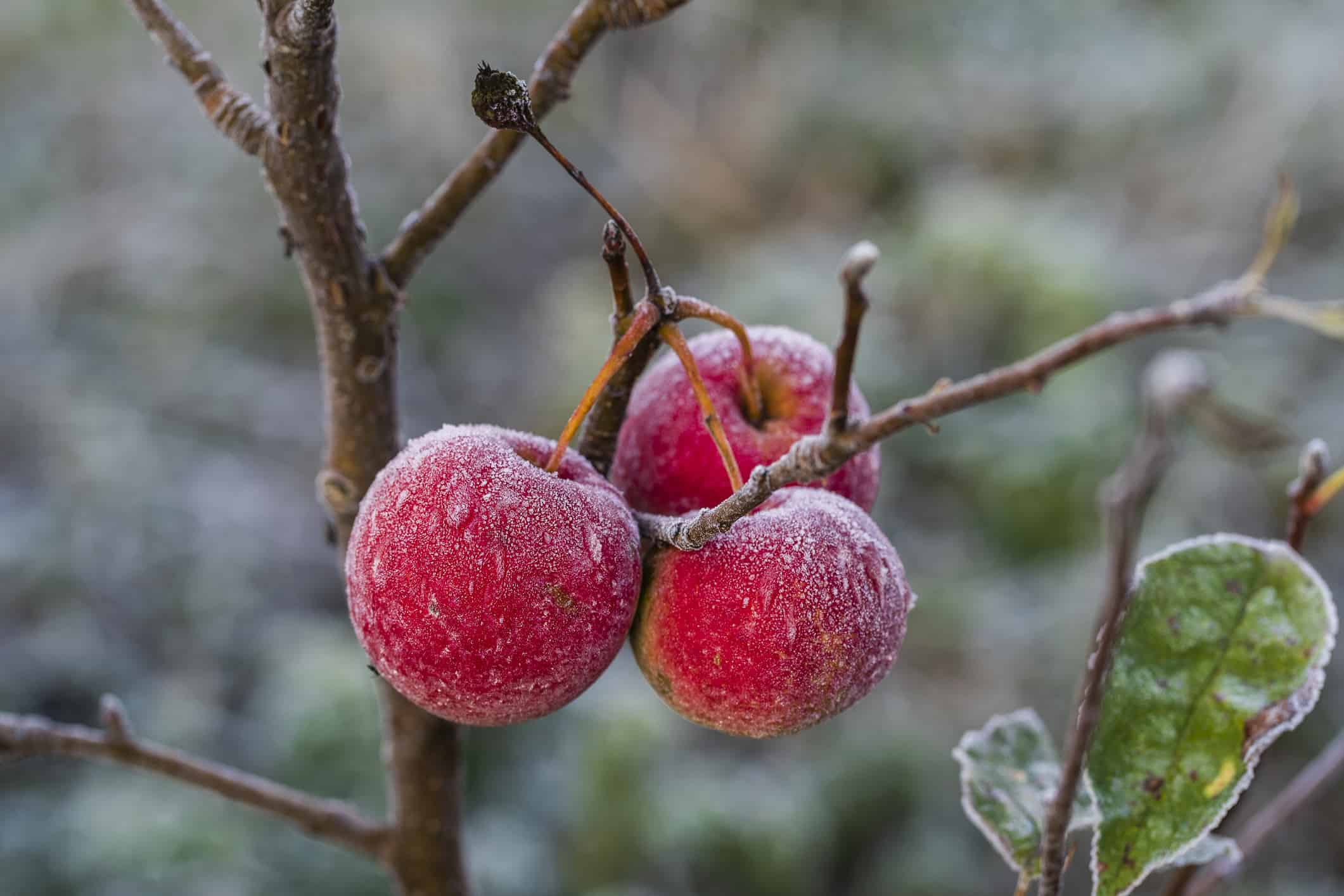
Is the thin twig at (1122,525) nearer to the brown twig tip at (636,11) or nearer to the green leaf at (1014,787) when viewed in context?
the green leaf at (1014,787)

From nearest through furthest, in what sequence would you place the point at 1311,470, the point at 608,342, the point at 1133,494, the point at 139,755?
the point at 1133,494, the point at 1311,470, the point at 139,755, the point at 608,342

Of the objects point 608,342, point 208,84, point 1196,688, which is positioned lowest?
point 608,342

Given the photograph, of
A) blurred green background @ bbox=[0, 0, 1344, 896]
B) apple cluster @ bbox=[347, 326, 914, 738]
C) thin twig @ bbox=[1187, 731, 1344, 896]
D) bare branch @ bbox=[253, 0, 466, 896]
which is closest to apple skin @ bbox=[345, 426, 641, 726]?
apple cluster @ bbox=[347, 326, 914, 738]

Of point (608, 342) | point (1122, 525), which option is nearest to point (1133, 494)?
point (1122, 525)

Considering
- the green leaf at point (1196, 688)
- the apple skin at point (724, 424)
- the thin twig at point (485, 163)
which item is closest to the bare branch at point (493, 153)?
the thin twig at point (485, 163)

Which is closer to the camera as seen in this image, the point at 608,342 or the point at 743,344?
the point at 743,344

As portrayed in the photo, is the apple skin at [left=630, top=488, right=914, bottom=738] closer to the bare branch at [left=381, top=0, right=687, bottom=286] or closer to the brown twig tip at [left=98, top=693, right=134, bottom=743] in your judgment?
the bare branch at [left=381, top=0, right=687, bottom=286]

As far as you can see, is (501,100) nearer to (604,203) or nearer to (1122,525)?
(604,203)

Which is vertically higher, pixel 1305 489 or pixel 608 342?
pixel 1305 489
